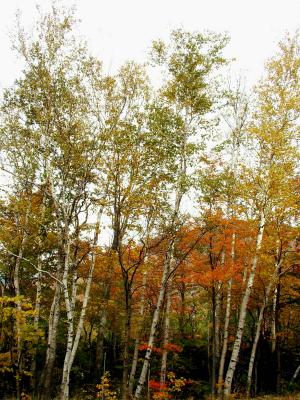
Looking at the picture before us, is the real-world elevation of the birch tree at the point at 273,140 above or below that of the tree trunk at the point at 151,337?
above

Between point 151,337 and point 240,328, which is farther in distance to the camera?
point 240,328

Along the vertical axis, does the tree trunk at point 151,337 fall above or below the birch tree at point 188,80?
below

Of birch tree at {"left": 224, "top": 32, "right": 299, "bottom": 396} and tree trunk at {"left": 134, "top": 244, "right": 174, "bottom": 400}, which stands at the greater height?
birch tree at {"left": 224, "top": 32, "right": 299, "bottom": 396}

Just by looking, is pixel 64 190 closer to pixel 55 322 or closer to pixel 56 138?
pixel 56 138

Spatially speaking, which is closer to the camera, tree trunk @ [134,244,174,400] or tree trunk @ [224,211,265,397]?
tree trunk @ [134,244,174,400]

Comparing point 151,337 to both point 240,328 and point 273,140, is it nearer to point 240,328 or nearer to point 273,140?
point 240,328

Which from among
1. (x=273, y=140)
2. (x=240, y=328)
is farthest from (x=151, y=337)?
(x=273, y=140)

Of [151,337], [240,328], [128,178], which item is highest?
[128,178]

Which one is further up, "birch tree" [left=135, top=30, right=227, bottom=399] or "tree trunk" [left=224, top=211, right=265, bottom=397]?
"birch tree" [left=135, top=30, right=227, bottom=399]

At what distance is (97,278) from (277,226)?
35.6ft

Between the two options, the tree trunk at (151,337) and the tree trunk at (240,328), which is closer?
the tree trunk at (151,337)

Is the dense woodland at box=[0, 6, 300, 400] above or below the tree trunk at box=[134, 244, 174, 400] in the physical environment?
above

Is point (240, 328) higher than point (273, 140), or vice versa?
point (273, 140)

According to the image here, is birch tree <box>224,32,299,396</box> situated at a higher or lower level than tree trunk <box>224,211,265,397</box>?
higher
